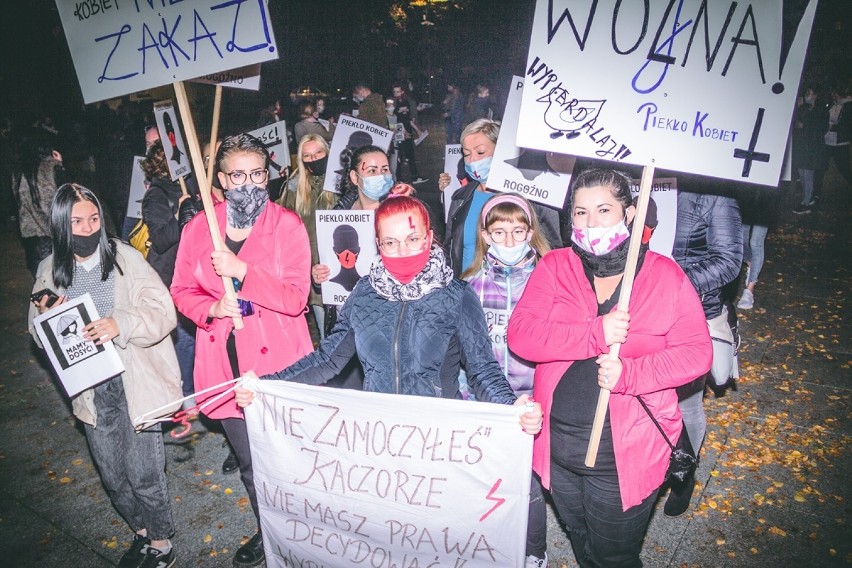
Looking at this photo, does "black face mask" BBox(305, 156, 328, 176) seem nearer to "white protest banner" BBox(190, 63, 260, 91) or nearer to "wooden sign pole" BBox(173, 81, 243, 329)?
"white protest banner" BBox(190, 63, 260, 91)

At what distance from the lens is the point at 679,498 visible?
363 centimetres

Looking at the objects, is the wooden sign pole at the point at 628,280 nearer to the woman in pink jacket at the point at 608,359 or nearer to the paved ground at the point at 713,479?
the woman in pink jacket at the point at 608,359

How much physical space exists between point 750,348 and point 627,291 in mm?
4647

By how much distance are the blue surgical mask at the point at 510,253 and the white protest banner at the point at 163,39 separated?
151 centimetres

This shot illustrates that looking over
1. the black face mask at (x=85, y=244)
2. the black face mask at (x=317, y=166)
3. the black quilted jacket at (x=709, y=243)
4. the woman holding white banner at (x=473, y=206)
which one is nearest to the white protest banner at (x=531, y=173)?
the woman holding white banner at (x=473, y=206)

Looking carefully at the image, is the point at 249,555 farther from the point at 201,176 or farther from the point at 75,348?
the point at 201,176

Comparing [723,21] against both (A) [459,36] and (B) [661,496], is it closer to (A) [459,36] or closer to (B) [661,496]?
(B) [661,496]

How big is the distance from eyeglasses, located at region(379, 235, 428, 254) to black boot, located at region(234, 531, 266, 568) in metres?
2.05

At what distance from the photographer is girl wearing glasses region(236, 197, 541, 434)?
8.45 feet

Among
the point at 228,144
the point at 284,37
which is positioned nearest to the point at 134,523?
the point at 228,144

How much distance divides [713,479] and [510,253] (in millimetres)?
2450

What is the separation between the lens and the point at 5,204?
40.0 feet

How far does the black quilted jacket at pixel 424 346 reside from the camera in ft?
8.44

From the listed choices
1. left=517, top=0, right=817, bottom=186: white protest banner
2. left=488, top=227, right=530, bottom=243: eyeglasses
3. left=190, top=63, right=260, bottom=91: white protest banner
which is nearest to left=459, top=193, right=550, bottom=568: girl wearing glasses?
left=488, top=227, right=530, bottom=243: eyeglasses
